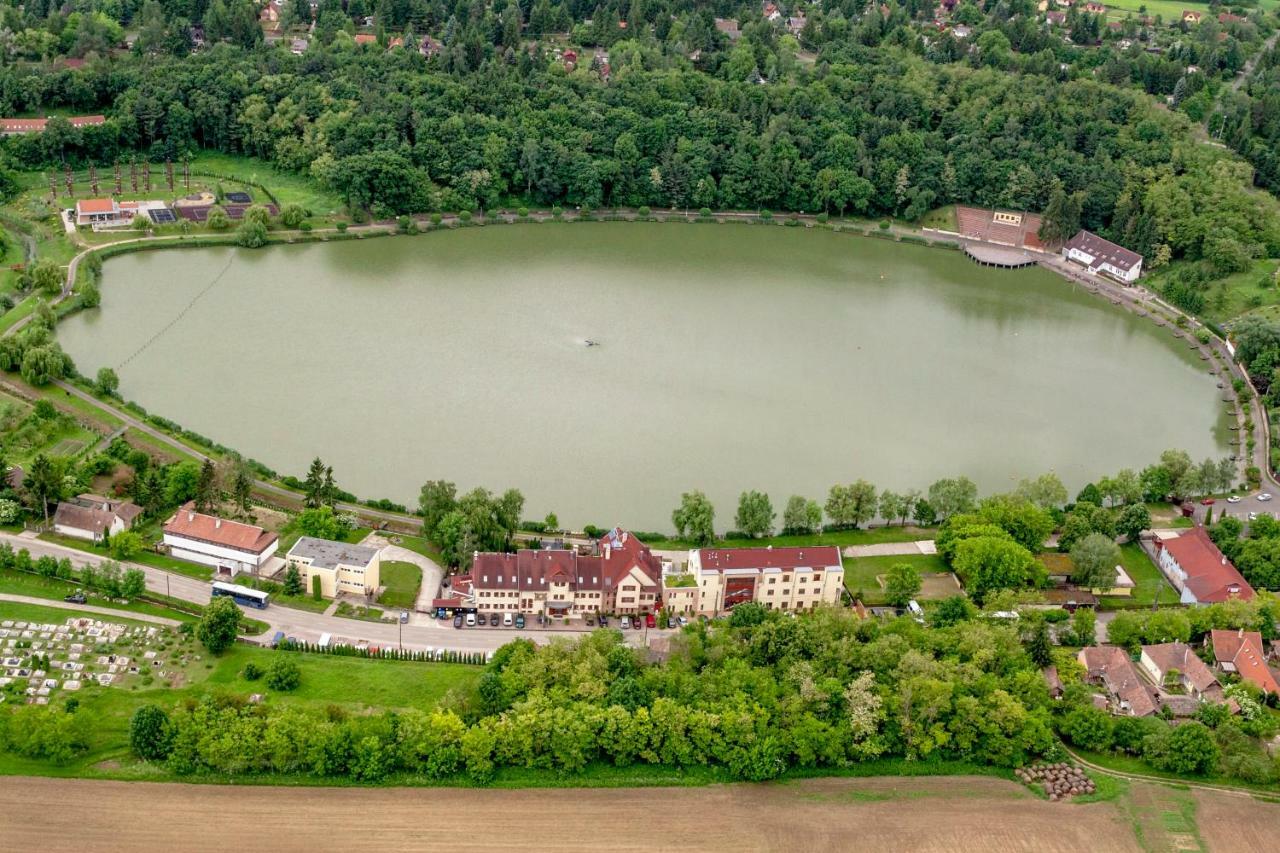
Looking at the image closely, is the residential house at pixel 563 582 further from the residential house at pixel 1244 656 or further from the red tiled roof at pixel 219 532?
the residential house at pixel 1244 656

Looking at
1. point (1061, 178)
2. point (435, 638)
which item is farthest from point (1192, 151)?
point (435, 638)

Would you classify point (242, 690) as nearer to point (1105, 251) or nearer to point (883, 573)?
point (883, 573)

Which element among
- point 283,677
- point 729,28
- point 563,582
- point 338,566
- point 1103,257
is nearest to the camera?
point 283,677

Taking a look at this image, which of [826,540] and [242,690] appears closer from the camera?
[242,690]

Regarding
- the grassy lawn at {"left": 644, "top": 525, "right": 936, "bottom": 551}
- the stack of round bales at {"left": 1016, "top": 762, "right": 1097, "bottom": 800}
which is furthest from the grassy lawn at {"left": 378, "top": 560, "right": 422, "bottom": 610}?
the stack of round bales at {"left": 1016, "top": 762, "right": 1097, "bottom": 800}

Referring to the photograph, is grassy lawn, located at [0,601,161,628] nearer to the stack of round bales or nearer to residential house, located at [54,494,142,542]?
residential house, located at [54,494,142,542]

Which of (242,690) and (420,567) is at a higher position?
(420,567)

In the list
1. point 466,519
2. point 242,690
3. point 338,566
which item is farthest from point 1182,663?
point 242,690

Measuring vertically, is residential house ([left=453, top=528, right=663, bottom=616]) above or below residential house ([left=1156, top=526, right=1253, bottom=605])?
below
